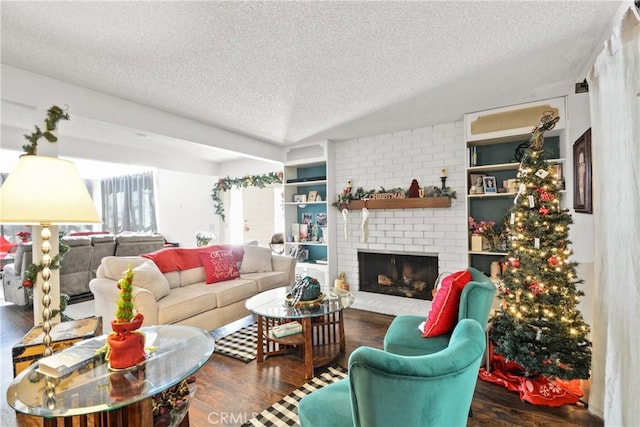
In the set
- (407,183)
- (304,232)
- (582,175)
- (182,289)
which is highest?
(407,183)

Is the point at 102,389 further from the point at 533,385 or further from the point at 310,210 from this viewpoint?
the point at 310,210

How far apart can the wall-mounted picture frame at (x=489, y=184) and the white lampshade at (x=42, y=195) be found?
3895 millimetres

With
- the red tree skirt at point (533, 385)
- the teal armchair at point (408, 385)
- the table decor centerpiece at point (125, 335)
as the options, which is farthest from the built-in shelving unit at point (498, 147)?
the table decor centerpiece at point (125, 335)

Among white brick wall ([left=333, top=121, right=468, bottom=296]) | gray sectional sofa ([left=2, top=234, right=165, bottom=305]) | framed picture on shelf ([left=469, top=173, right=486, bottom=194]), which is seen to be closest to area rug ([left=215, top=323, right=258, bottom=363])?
white brick wall ([left=333, top=121, right=468, bottom=296])

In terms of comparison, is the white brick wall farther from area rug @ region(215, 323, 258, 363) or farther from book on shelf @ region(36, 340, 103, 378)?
book on shelf @ region(36, 340, 103, 378)

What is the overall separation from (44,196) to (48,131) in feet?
5.01

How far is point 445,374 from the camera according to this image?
2.84 feet

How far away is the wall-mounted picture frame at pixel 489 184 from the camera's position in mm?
3547

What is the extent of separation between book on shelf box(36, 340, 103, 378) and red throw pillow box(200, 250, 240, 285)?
1.98 metres

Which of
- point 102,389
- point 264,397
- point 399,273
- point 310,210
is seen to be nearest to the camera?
point 102,389

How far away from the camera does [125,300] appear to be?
1269 millimetres

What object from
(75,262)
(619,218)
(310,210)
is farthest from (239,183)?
(619,218)

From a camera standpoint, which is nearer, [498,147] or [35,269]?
[35,269]

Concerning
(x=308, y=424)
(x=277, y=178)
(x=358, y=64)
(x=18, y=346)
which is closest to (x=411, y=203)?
(x=358, y=64)
